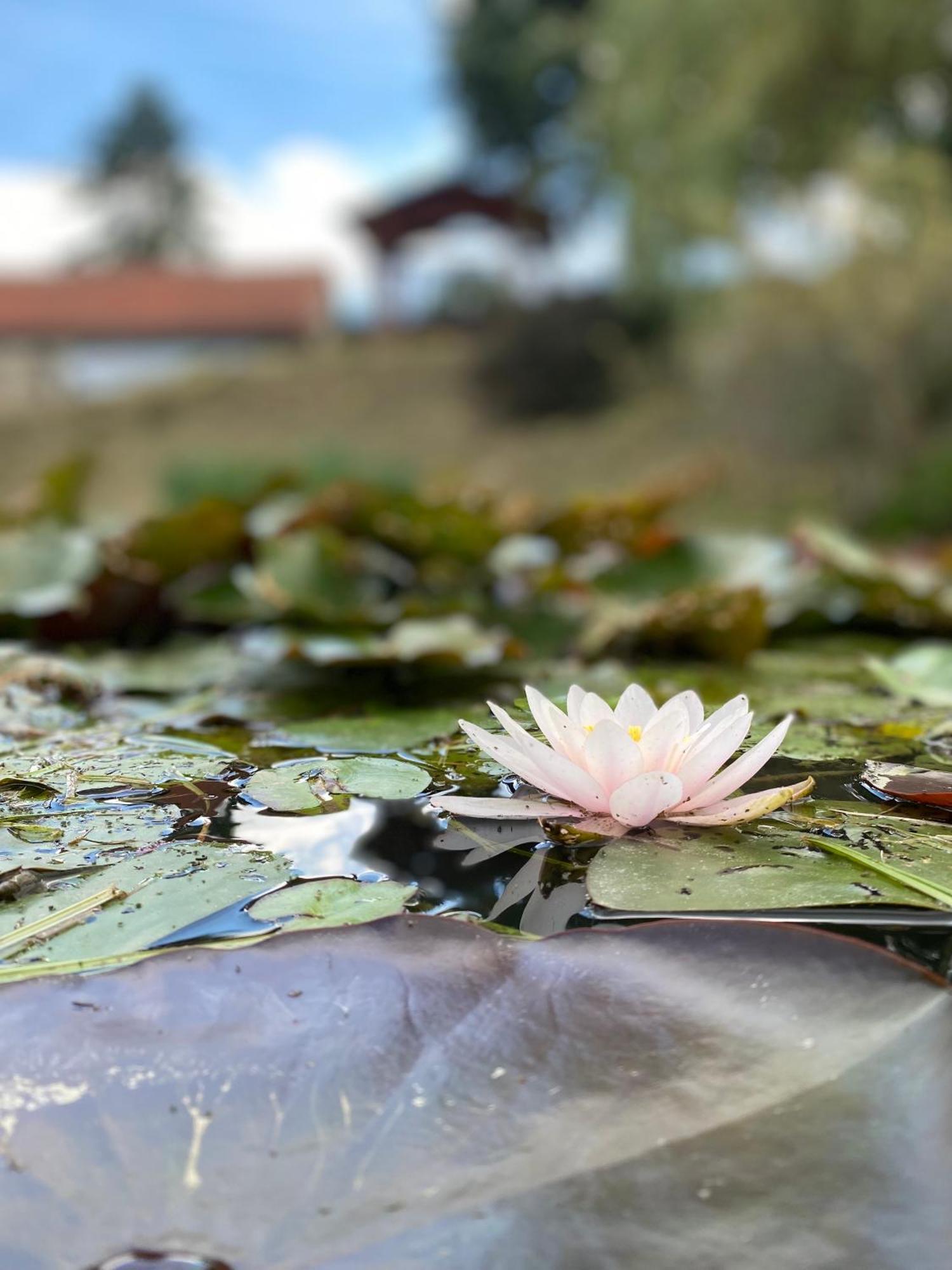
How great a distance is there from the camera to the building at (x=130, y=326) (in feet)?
53.7

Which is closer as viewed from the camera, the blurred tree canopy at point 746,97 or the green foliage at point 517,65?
the blurred tree canopy at point 746,97

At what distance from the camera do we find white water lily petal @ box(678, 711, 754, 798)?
1.88 ft

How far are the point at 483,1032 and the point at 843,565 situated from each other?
1089 millimetres

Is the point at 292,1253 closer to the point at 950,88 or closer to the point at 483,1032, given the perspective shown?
the point at 483,1032

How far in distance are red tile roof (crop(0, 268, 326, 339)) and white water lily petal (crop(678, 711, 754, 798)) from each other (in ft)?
55.4

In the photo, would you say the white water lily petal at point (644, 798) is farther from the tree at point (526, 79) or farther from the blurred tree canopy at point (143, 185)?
the blurred tree canopy at point (143, 185)

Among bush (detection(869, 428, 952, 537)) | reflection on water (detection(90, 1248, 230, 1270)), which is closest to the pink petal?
reflection on water (detection(90, 1248, 230, 1270))

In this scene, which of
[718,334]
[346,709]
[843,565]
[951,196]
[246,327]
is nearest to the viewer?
[346,709]

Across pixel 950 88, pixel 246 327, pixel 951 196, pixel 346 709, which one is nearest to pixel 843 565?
pixel 346 709

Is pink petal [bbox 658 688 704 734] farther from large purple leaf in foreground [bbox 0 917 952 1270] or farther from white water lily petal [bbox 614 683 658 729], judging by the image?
large purple leaf in foreground [bbox 0 917 952 1270]

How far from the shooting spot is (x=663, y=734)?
576 mm

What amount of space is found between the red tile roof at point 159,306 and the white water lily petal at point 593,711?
16.9 metres

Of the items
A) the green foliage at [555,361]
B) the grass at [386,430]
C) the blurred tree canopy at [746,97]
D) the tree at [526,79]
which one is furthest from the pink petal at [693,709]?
the tree at [526,79]

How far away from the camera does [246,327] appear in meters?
16.6
